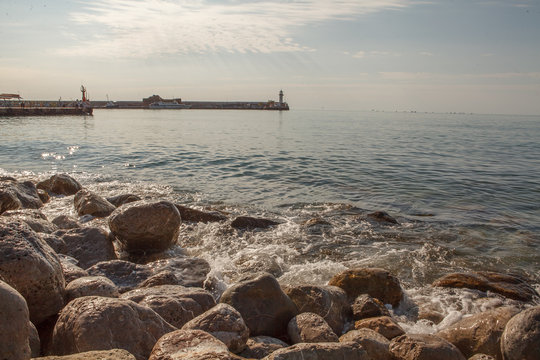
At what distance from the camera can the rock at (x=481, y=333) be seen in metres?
4.82

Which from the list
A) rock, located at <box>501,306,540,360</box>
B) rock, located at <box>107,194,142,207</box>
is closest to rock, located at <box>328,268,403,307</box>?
rock, located at <box>501,306,540,360</box>

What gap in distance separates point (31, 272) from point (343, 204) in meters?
10.2

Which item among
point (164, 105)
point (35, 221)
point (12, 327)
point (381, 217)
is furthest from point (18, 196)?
point (164, 105)

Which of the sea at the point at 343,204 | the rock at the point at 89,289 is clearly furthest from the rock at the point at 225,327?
the sea at the point at 343,204

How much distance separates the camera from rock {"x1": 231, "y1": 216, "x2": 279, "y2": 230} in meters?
10.2

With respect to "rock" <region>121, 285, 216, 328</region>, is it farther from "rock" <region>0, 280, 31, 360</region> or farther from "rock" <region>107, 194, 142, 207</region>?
"rock" <region>107, 194, 142, 207</region>

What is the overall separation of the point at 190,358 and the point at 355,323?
3.16m

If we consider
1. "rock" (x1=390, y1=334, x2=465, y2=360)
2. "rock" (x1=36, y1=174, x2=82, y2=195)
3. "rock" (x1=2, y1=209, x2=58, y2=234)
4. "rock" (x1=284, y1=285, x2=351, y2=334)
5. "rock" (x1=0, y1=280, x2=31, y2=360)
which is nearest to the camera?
"rock" (x1=0, y1=280, x2=31, y2=360)

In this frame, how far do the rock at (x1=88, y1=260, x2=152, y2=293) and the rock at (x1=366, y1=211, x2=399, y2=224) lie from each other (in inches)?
272

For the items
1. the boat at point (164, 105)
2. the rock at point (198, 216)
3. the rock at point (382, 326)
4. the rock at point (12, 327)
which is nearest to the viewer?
the rock at point (12, 327)

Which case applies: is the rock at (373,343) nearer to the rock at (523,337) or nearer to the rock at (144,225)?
the rock at (523,337)

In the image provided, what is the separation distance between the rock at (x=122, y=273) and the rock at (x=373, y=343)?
3235 mm

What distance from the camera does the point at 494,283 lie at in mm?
7070

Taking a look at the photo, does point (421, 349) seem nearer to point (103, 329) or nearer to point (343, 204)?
point (103, 329)
